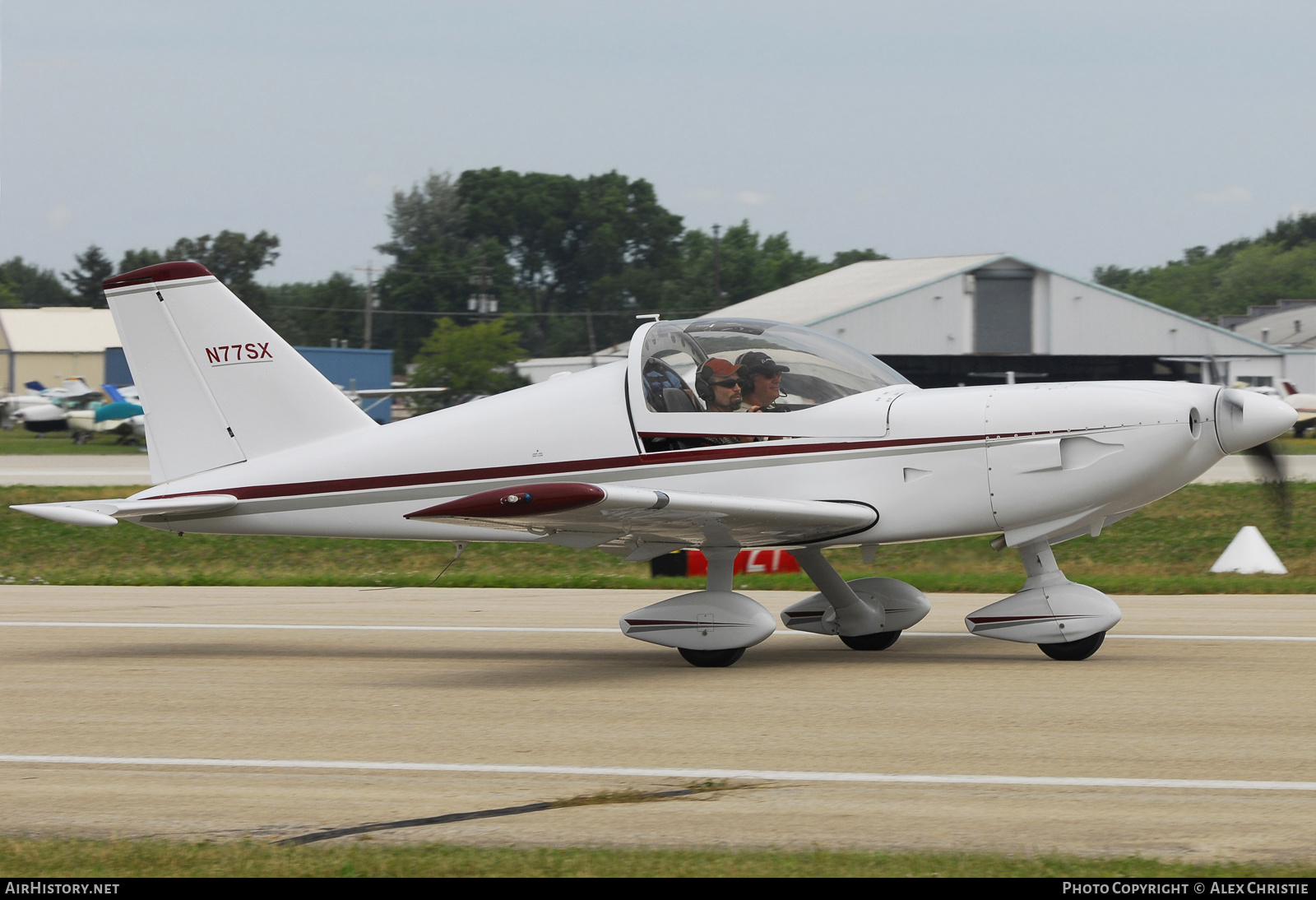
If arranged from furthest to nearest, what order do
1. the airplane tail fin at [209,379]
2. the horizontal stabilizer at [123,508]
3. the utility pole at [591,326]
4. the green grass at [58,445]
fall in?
the utility pole at [591,326]
the green grass at [58,445]
the airplane tail fin at [209,379]
the horizontal stabilizer at [123,508]

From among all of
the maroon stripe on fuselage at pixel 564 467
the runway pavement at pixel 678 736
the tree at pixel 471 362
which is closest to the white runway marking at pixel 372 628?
the runway pavement at pixel 678 736

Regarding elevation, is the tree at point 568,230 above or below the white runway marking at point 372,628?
above

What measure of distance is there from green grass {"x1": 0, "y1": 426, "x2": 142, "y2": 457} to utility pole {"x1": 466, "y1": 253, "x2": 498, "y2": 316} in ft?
108

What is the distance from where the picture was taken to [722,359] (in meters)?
8.84

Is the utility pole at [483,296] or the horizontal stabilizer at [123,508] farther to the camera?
the utility pole at [483,296]

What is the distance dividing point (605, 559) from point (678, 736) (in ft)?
35.5

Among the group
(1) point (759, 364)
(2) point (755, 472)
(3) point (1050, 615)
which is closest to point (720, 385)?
(1) point (759, 364)

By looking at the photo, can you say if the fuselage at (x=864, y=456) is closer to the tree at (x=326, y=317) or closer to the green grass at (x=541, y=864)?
the green grass at (x=541, y=864)

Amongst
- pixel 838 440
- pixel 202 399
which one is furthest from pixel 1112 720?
pixel 202 399

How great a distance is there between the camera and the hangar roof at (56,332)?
284 feet

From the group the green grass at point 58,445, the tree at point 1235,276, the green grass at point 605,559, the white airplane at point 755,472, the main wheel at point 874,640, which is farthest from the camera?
the tree at point 1235,276

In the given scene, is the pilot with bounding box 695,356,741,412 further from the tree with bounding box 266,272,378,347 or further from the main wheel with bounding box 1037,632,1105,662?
the tree with bounding box 266,272,378,347

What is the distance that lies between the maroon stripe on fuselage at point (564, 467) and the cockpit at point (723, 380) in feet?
0.27

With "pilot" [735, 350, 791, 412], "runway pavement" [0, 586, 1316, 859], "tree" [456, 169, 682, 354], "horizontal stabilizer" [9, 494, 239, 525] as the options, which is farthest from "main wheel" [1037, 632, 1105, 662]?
"tree" [456, 169, 682, 354]
